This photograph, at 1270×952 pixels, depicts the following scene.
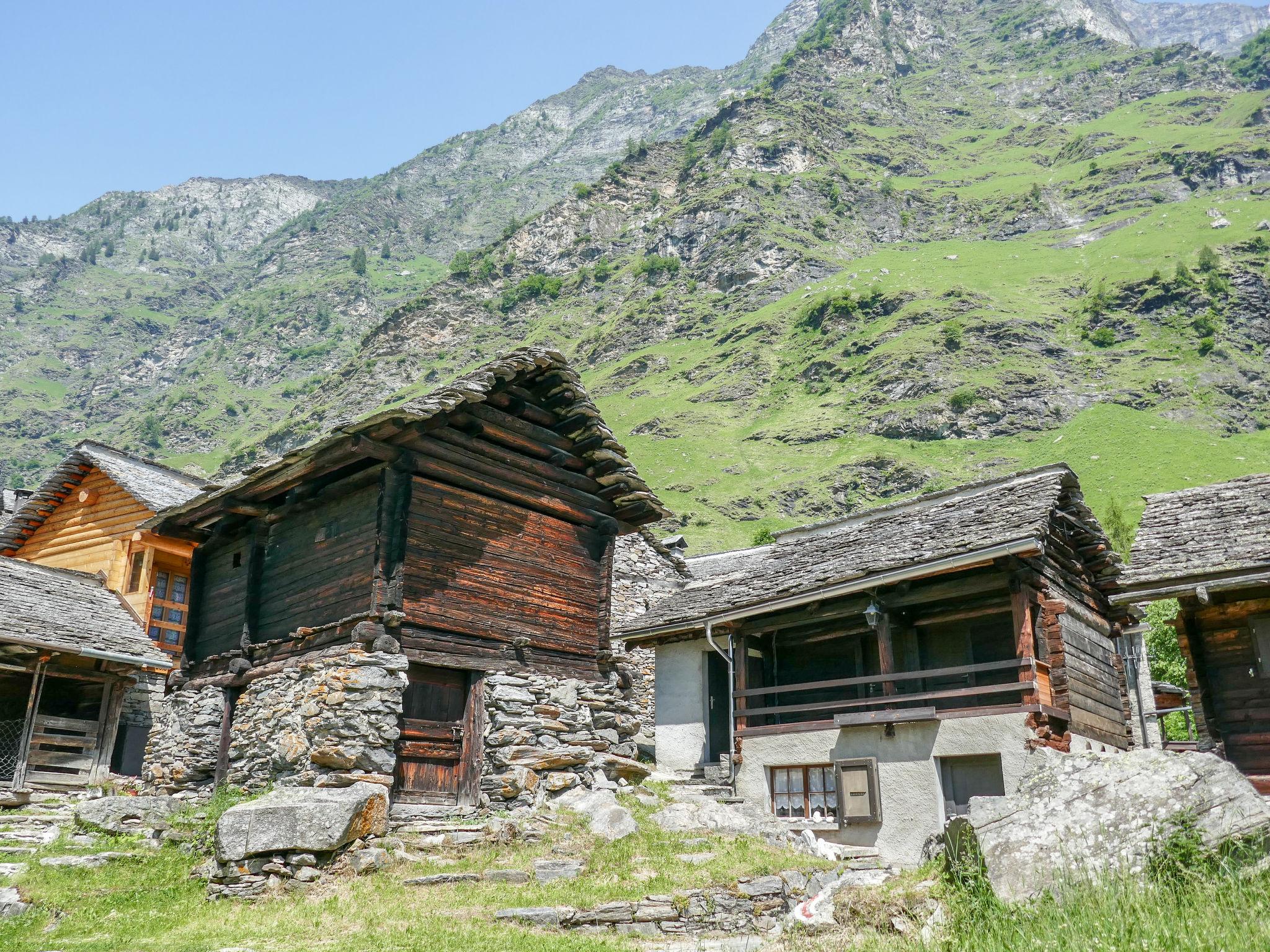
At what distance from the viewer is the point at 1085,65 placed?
190875 millimetres

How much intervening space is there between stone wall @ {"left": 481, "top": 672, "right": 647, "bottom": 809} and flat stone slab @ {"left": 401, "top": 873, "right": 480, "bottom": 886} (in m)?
4.04

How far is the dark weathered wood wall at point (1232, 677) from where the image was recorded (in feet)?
51.7

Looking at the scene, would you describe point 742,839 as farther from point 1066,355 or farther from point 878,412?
point 1066,355

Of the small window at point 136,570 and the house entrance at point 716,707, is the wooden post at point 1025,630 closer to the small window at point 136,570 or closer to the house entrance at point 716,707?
the house entrance at point 716,707

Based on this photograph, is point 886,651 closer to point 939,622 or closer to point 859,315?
point 939,622

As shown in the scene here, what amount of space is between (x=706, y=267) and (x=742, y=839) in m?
125

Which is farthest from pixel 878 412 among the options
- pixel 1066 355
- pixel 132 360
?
pixel 132 360

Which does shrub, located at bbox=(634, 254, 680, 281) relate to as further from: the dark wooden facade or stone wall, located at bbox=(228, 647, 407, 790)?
stone wall, located at bbox=(228, 647, 407, 790)

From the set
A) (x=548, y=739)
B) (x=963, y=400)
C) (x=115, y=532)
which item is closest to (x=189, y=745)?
(x=548, y=739)

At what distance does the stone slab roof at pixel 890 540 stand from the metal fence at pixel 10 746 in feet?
47.4

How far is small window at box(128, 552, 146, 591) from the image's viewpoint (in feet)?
92.5

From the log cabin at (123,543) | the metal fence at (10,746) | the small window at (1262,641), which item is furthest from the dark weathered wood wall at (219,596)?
the small window at (1262,641)

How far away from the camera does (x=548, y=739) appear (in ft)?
60.7

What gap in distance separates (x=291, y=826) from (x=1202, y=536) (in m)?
15.9
